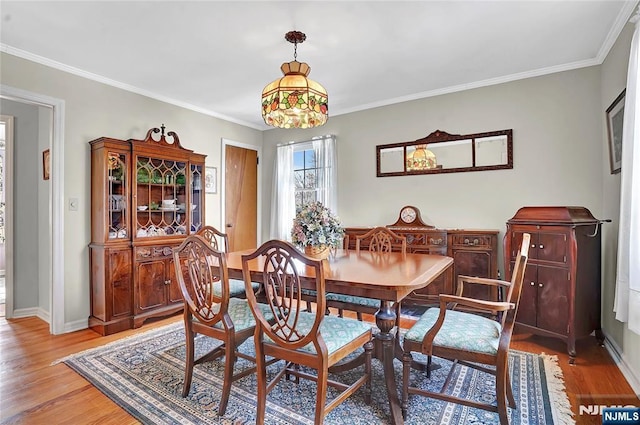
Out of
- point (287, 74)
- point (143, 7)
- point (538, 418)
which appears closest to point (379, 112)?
point (287, 74)

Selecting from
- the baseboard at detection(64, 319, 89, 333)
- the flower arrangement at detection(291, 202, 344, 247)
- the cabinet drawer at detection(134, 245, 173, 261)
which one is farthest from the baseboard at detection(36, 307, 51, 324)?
the flower arrangement at detection(291, 202, 344, 247)

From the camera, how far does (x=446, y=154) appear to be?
3887 millimetres

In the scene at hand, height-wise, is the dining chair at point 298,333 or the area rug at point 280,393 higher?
the dining chair at point 298,333

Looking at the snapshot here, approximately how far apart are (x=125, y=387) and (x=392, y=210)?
3238 mm

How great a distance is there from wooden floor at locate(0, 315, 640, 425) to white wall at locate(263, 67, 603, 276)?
1.36m

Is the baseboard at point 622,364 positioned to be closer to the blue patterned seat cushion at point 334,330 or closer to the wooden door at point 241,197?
the blue patterned seat cushion at point 334,330

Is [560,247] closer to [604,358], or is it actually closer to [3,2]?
[604,358]

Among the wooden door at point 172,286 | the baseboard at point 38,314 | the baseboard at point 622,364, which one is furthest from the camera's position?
the wooden door at point 172,286

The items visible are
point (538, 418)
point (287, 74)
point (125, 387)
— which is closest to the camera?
point (538, 418)

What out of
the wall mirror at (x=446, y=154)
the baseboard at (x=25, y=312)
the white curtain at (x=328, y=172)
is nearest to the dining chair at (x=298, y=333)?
the wall mirror at (x=446, y=154)

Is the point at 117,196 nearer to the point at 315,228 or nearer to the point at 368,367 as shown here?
the point at 315,228

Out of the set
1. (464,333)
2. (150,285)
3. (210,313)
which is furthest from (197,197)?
(464,333)

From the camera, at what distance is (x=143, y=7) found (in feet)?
7.45

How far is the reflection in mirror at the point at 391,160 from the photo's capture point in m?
4.18
